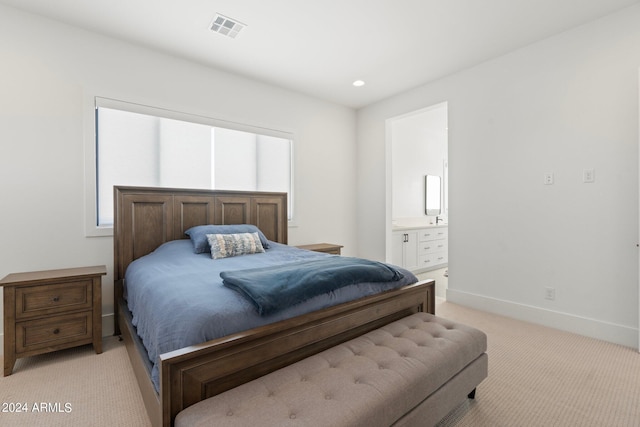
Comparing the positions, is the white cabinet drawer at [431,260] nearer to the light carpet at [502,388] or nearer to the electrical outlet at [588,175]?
the light carpet at [502,388]

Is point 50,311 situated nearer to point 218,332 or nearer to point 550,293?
point 218,332

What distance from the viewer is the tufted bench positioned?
107cm

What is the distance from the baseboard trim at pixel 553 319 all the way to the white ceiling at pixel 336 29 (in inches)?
100

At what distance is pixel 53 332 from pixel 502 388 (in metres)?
3.07

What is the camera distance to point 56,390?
1883mm

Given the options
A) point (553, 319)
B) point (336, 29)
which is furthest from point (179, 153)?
point (553, 319)

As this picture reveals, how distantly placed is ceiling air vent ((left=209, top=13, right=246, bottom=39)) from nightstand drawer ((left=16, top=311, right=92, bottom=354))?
2536 mm

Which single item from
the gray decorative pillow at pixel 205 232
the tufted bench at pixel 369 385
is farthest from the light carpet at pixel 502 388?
the gray decorative pillow at pixel 205 232

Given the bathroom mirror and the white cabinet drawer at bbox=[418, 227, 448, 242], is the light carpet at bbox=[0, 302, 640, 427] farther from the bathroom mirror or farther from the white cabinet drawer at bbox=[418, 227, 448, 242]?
the bathroom mirror

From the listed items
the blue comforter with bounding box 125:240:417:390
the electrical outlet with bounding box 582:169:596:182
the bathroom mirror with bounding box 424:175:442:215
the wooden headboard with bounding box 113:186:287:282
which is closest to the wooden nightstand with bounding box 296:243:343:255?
the wooden headboard with bounding box 113:186:287:282

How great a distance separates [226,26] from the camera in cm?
263

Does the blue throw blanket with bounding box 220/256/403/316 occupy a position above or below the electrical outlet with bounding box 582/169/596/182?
below

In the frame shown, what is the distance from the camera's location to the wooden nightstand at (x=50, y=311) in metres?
2.06

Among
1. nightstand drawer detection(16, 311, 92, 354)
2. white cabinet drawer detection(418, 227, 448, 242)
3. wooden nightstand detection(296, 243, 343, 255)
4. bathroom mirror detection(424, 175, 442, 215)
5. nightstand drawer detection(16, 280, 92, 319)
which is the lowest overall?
nightstand drawer detection(16, 311, 92, 354)
